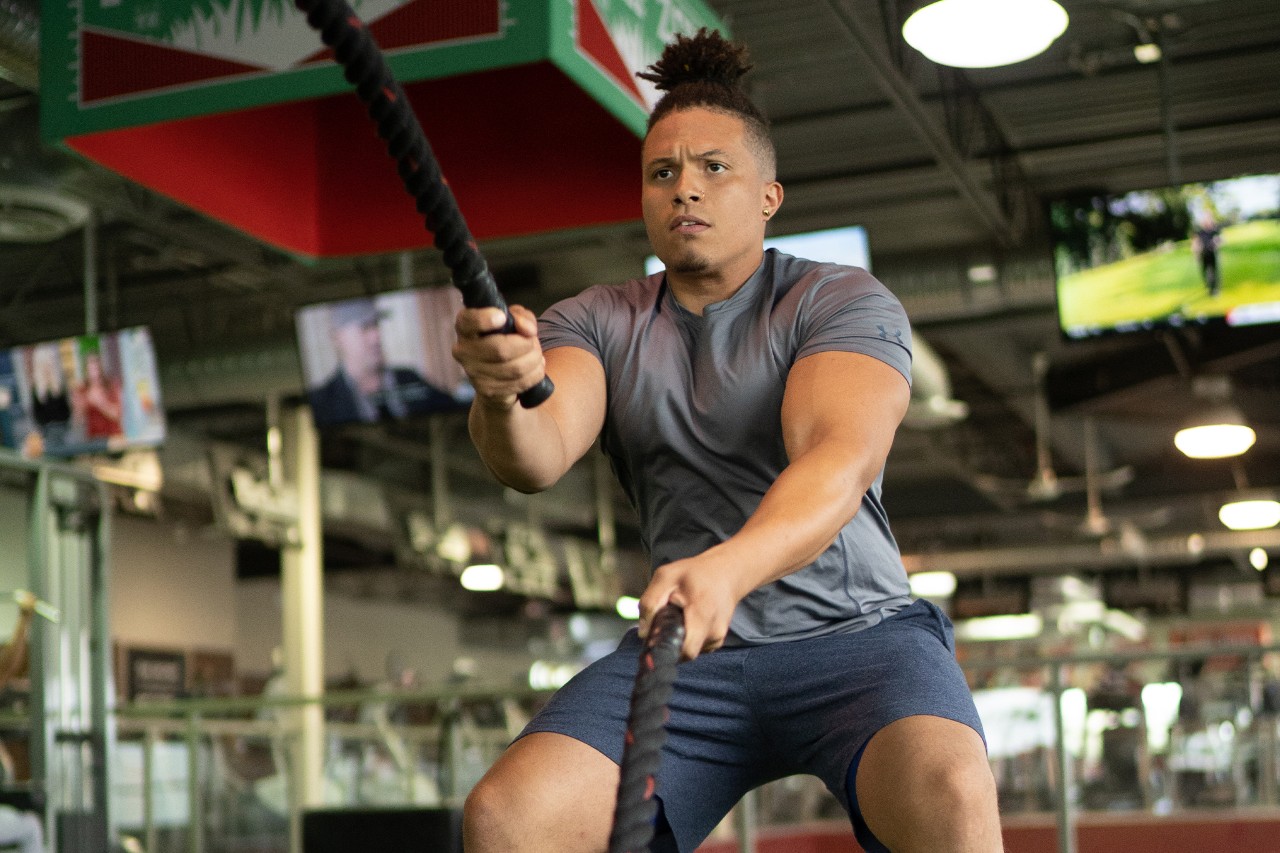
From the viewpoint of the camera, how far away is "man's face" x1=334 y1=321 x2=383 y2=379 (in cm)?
802

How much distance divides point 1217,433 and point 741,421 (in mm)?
9523

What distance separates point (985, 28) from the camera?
5.64 metres

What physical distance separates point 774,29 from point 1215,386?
10.7 feet

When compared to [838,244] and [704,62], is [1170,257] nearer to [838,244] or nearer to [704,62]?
[838,244]

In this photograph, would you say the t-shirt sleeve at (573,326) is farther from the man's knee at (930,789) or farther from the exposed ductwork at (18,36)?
the exposed ductwork at (18,36)

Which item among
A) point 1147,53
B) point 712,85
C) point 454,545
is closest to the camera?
point 712,85

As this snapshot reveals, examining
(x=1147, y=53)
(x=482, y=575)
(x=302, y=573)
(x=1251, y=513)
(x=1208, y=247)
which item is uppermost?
(x=1147, y=53)

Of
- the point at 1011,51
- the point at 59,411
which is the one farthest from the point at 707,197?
the point at 59,411

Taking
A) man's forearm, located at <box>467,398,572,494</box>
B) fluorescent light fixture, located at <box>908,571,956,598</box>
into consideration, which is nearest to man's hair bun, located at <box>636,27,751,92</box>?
man's forearm, located at <box>467,398,572,494</box>

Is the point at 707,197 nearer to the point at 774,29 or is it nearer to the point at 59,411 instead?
the point at 774,29

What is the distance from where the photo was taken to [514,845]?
1.90 meters

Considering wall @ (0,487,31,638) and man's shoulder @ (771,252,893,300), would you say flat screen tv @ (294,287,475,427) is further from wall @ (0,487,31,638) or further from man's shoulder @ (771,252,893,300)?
wall @ (0,487,31,638)

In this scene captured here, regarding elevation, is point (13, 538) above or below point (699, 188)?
above

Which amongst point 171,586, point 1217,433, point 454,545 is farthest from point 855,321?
point 171,586
